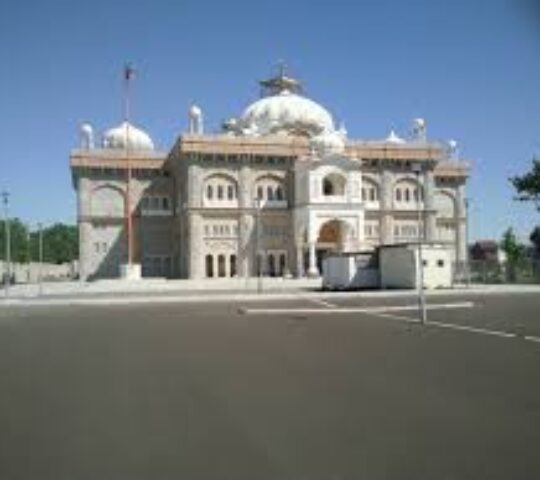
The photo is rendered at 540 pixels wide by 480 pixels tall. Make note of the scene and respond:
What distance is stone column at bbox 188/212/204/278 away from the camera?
7138cm

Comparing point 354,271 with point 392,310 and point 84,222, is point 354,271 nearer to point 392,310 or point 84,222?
point 392,310

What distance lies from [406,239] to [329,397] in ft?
234

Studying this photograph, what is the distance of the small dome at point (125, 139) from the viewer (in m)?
85.9

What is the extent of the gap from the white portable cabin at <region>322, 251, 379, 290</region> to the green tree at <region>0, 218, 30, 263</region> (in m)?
74.1

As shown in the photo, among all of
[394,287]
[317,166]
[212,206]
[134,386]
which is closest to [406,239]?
[317,166]

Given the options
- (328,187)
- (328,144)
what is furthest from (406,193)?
(328,144)

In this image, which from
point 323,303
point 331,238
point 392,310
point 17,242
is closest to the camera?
point 392,310

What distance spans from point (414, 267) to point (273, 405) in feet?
127

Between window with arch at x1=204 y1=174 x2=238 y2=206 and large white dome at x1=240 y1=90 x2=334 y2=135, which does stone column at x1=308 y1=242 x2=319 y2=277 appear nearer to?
window with arch at x1=204 y1=174 x2=238 y2=206

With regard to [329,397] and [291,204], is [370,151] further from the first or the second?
[329,397]

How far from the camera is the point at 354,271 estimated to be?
Answer: 168 feet

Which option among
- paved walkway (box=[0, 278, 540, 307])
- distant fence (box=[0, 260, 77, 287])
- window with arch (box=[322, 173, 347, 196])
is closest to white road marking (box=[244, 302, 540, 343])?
Result: paved walkway (box=[0, 278, 540, 307])

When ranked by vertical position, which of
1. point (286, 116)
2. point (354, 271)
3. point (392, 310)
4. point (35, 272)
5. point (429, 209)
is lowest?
point (392, 310)

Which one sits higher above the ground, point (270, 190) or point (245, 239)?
point (270, 190)
